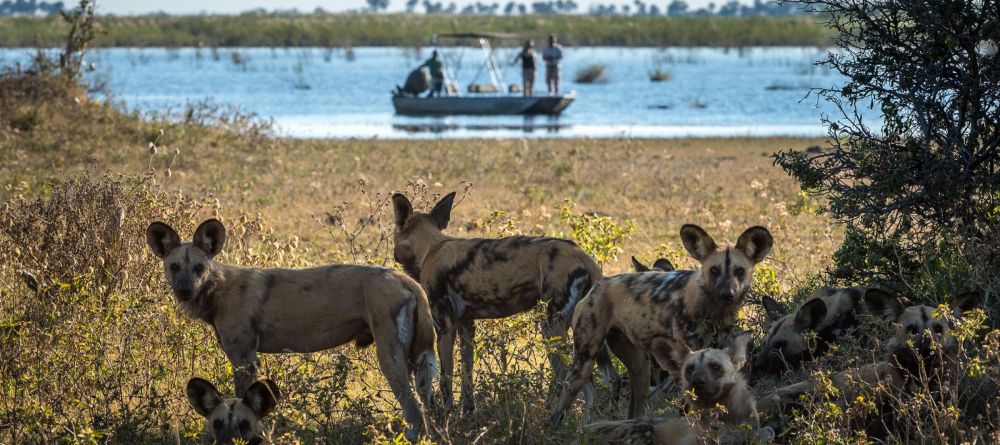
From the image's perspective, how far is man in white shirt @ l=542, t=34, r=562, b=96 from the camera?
1281 inches

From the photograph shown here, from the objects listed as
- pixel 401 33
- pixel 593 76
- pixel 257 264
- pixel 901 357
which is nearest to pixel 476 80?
pixel 593 76

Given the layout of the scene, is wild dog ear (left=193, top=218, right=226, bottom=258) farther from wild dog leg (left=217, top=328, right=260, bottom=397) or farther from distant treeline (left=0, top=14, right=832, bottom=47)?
distant treeline (left=0, top=14, right=832, bottom=47)

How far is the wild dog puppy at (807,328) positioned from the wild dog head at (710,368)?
128 centimetres

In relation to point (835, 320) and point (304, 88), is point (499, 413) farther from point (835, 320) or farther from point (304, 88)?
point (304, 88)

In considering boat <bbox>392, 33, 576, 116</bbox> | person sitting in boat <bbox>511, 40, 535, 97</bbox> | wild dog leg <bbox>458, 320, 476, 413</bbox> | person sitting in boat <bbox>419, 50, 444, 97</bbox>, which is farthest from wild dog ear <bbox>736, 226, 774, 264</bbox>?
person sitting in boat <bbox>511, 40, 535, 97</bbox>

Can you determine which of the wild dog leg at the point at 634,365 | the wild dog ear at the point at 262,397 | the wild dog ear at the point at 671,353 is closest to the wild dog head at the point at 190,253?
the wild dog ear at the point at 262,397

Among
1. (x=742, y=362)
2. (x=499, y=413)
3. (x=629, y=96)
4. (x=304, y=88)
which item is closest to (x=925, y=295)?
(x=742, y=362)

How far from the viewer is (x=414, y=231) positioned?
7.05 m

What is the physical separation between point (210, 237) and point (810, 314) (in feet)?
9.41

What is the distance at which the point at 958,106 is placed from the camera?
6949 millimetres

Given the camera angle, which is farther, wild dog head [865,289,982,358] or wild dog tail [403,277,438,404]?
wild dog tail [403,277,438,404]

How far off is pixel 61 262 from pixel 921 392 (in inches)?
193

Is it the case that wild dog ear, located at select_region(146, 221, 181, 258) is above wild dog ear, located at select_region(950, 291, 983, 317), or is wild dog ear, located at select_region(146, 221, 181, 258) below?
above

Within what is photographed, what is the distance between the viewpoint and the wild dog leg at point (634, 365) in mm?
6328
